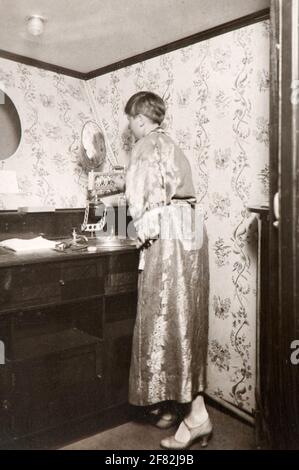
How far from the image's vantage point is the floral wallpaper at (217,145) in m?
2.36

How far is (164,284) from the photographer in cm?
215

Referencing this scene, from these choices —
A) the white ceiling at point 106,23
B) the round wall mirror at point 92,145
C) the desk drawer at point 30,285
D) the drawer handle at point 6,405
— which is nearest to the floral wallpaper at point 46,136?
the white ceiling at point 106,23

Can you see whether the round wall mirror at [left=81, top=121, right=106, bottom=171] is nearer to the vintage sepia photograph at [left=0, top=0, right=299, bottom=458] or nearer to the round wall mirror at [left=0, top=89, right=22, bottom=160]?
the vintage sepia photograph at [left=0, top=0, right=299, bottom=458]

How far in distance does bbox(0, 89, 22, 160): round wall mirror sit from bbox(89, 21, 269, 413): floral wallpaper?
99 centimetres

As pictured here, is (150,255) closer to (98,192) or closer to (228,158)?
(98,192)

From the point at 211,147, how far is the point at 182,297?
94 centimetres

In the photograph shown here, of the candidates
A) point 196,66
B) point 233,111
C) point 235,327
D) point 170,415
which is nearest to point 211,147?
point 233,111

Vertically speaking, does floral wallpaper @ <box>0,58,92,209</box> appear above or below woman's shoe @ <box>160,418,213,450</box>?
above

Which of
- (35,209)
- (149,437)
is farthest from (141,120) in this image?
(149,437)

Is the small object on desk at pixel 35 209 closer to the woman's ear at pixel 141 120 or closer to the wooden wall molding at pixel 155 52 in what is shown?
the woman's ear at pixel 141 120

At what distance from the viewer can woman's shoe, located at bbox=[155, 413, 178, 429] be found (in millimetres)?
2383

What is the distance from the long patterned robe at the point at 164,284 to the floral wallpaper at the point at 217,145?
1.14 ft

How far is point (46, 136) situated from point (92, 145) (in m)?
0.41

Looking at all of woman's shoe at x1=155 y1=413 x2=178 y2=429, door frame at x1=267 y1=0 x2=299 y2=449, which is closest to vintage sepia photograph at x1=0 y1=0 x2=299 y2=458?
woman's shoe at x1=155 y1=413 x2=178 y2=429
